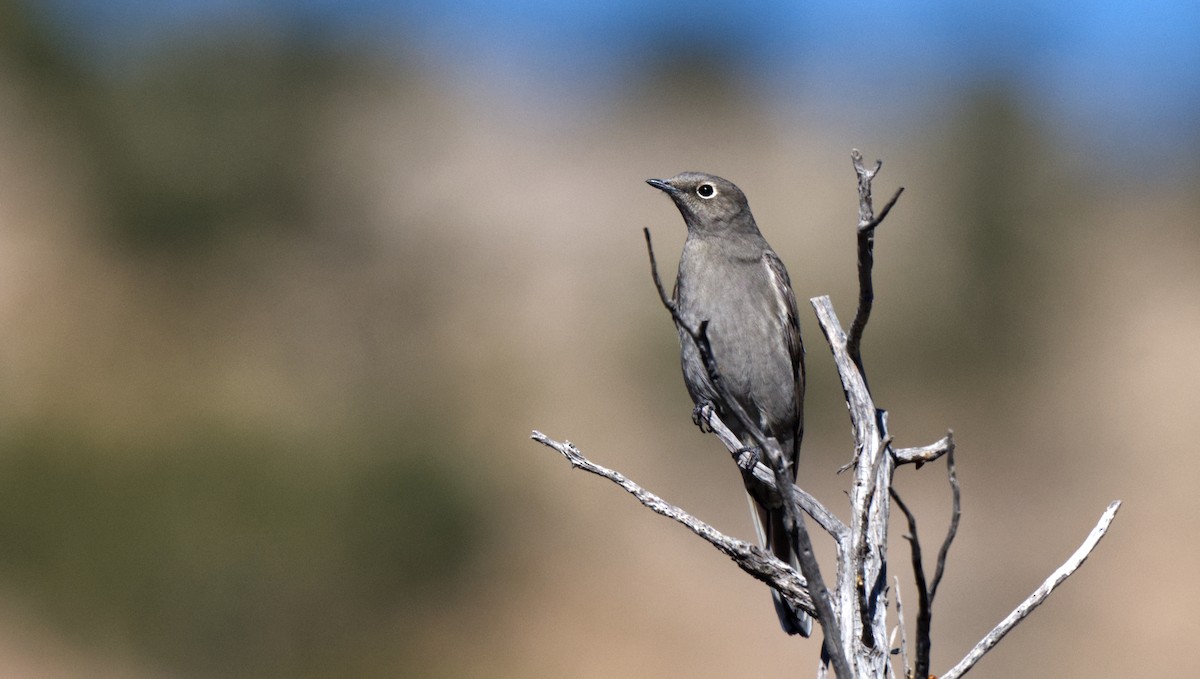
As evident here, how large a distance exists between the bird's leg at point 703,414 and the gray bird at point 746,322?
0.27 ft

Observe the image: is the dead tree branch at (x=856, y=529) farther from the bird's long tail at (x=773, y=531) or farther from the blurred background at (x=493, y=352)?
the blurred background at (x=493, y=352)

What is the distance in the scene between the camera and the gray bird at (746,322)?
7008 millimetres

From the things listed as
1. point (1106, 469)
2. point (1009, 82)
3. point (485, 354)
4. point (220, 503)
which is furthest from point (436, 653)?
point (1009, 82)

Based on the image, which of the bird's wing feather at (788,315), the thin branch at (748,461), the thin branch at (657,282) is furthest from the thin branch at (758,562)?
the bird's wing feather at (788,315)

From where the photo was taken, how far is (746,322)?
7043 mm

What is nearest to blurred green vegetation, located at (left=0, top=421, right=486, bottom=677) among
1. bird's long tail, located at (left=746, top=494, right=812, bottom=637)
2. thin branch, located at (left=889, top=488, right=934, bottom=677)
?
bird's long tail, located at (left=746, top=494, right=812, bottom=637)

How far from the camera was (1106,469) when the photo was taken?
23312mm

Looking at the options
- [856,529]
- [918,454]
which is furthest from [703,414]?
[856,529]

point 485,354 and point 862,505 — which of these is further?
point 485,354

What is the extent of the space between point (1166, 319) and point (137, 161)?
2238cm

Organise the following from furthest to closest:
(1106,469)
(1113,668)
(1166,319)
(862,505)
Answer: (1166,319)
(1106,469)
(1113,668)
(862,505)

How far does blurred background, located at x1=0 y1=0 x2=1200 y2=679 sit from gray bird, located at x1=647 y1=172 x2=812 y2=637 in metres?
10.3

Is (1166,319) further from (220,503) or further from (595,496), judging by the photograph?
(220,503)

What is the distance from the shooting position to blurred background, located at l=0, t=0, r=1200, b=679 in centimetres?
1953
